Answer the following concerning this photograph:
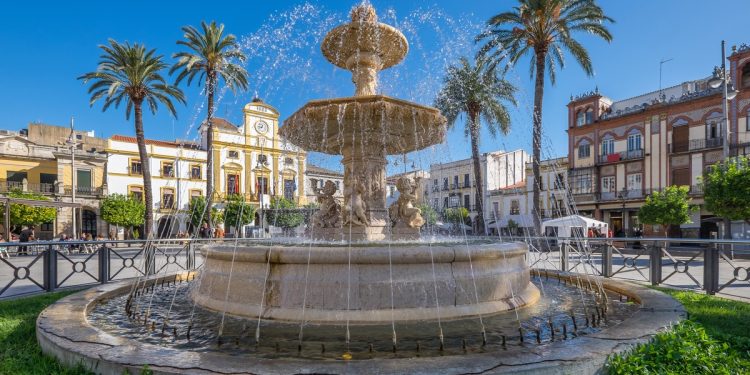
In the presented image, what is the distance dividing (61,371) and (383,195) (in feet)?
22.0

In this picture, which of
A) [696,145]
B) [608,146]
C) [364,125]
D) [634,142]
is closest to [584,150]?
[608,146]

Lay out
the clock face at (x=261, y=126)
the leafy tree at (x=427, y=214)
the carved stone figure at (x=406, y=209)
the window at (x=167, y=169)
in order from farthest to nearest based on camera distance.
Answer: the clock face at (x=261, y=126)
the window at (x=167, y=169)
the leafy tree at (x=427, y=214)
the carved stone figure at (x=406, y=209)

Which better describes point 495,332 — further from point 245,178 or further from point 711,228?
point 245,178

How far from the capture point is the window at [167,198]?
142ft

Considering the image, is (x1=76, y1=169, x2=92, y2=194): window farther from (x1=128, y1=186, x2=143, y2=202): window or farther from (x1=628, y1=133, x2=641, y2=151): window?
(x1=628, y1=133, x2=641, y2=151): window

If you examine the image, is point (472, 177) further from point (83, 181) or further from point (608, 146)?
point (83, 181)

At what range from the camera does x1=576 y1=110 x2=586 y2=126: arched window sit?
43.8 meters

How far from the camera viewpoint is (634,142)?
38.8 m

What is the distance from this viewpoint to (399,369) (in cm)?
306

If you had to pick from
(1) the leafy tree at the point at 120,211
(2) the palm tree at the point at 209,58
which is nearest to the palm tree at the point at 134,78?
(2) the palm tree at the point at 209,58

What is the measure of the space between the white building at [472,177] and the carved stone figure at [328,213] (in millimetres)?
46543

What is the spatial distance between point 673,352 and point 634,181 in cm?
4040

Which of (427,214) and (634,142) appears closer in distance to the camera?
(427,214)

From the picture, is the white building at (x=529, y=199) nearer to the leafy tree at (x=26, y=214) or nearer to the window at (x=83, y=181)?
the leafy tree at (x=26, y=214)
